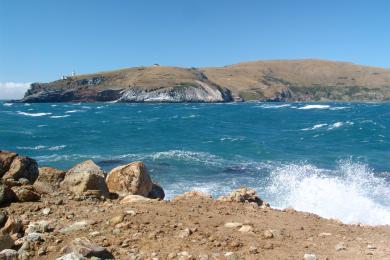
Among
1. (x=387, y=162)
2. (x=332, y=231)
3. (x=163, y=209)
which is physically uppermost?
(x=163, y=209)

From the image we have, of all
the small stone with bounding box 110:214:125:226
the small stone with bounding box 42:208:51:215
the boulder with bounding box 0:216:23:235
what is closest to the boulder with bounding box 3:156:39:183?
the small stone with bounding box 42:208:51:215

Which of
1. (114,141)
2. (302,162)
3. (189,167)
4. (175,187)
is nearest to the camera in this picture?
(175,187)

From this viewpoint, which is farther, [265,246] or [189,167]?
[189,167]

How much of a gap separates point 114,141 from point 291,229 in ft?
129

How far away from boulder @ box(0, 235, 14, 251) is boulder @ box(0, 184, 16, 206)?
9.97 feet

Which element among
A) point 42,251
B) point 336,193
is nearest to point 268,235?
point 42,251

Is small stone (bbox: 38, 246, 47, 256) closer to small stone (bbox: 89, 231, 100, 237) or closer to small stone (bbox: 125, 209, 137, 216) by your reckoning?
small stone (bbox: 89, 231, 100, 237)

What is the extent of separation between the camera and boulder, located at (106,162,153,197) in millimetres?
14030

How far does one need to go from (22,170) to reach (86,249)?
23.7 ft

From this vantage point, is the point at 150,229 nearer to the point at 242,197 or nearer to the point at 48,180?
the point at 242,197

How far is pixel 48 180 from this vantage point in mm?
12727

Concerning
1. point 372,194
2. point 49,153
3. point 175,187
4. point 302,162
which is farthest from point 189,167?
point 49,153

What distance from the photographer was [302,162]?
33.3 meters

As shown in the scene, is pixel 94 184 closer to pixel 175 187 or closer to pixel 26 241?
pixel 26 241
